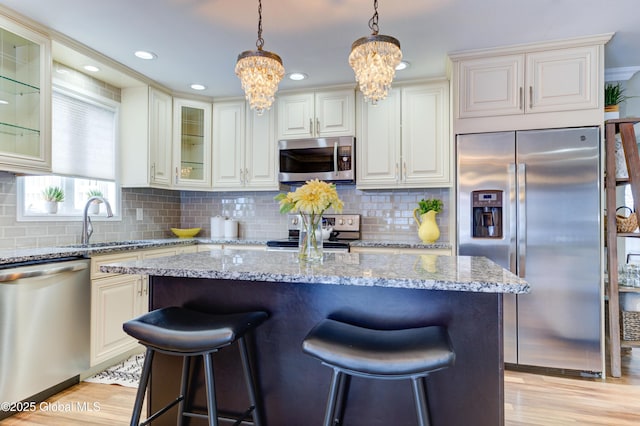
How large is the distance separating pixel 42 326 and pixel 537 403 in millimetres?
3054

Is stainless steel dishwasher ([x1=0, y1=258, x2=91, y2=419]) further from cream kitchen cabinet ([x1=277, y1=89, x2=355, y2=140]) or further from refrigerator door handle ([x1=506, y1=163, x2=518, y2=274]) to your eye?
refrigerator door handle ([x1=506, y1=163, x2=518, y2=274])

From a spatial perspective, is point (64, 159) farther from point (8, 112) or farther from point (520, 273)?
point (520, 273)

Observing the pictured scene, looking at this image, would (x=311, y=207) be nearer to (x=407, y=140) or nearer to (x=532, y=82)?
(x=407, y=140)

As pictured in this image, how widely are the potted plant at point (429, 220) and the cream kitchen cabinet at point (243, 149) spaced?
1.48 meters

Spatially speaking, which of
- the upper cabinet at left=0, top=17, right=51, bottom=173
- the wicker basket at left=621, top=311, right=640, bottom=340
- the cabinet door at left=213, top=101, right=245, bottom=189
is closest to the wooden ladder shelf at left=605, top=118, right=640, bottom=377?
the wicker basket at left=621, top=311, right=640, bottom=340

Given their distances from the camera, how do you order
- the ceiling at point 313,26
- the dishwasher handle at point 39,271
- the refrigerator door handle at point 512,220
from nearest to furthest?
1. the dishwasher handle at point 39,271
2. the ceiling at point 313,26
3. the refrigerator door handle at point 512,220

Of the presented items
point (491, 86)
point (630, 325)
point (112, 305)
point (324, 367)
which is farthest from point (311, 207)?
point (630, 325)

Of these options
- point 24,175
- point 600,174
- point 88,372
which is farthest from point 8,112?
point 600,174

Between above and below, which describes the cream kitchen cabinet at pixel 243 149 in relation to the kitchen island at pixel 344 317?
above

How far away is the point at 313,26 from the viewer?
2.56 m

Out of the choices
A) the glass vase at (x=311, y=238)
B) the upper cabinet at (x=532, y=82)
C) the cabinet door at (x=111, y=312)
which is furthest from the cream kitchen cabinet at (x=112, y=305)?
the upper cabinet at (x=532, y=82)

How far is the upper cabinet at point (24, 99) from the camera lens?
2.39m

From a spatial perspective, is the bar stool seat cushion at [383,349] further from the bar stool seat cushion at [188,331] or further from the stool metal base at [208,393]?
the stool metal base at [208,393]

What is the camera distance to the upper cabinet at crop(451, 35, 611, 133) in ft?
8.96
